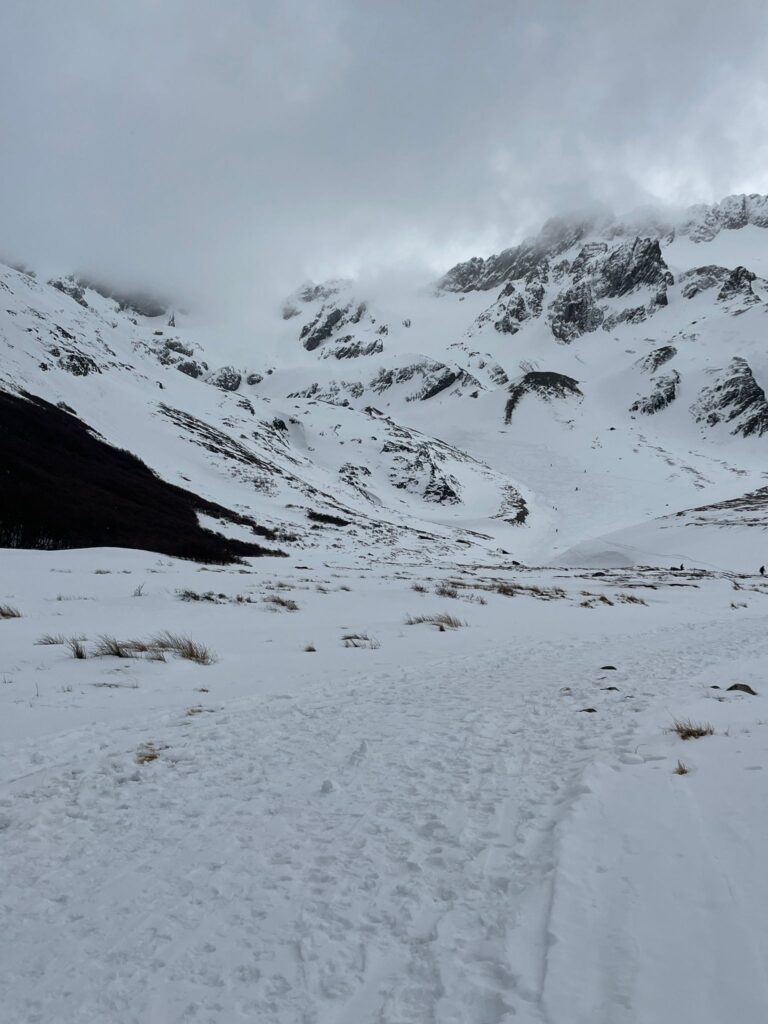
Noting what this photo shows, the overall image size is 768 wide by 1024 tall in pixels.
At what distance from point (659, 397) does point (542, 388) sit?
91.8 feet

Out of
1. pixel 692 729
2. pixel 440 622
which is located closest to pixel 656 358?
pixel 440 622

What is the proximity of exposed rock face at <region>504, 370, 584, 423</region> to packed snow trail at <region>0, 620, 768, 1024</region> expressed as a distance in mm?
120180

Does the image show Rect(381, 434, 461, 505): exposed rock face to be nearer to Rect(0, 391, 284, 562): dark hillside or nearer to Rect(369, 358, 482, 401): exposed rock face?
Rect(0, 391, 284, 562): dark hillside

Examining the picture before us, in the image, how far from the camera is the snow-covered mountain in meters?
38.5

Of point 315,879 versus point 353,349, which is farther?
point 353,349

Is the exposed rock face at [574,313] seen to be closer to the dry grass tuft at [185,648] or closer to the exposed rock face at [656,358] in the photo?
the exposed rock face at [656,358]

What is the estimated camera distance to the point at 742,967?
1.80 meters

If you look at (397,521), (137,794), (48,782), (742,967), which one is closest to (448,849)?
(742,967)

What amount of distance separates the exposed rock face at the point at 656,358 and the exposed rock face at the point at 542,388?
21.1 metres

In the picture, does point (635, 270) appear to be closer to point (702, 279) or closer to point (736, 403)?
point (702, 279)

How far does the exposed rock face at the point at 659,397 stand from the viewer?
411 ft

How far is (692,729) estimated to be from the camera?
4.13 metres

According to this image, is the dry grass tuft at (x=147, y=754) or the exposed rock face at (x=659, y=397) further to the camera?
the exposed rock face at (x=659, y=397)

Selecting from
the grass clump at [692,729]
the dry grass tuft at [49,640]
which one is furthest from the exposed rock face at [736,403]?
the dry grass tuft at [49,640]
